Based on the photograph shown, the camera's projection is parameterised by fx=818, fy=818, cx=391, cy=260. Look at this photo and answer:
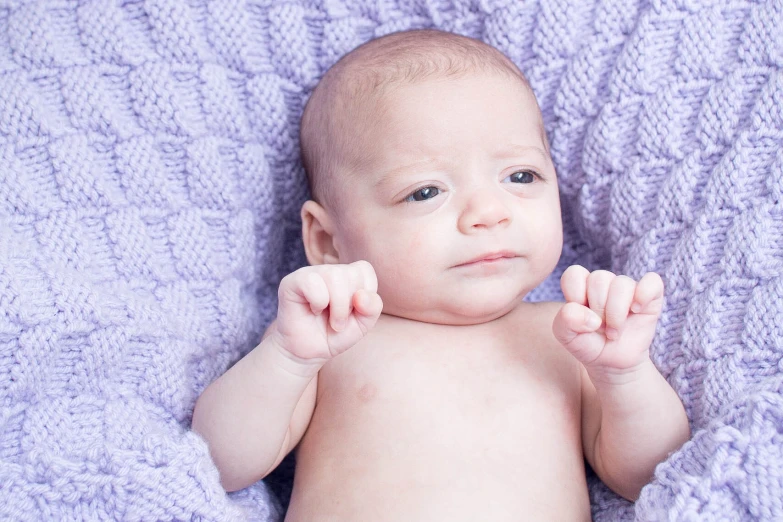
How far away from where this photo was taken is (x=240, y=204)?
1579 millimetres

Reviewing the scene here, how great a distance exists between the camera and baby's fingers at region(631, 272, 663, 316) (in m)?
1.17

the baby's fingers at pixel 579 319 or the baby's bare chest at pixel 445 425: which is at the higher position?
the baby's fingers at pixel 579 319

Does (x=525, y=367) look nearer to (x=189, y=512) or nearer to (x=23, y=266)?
(x=189, y=512)

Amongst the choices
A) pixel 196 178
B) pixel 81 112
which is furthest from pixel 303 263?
pixel 81 112

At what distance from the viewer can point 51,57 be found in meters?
1.44

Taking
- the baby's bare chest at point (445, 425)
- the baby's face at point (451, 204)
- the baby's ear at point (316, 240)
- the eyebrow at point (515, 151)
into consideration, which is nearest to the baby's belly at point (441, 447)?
the baby's bare chest at point (445, 425)

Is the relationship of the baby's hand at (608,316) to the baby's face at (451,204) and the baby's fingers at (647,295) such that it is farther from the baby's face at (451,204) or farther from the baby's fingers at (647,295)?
the baby's face at (451,204)

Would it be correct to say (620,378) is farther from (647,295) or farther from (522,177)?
(522,177)

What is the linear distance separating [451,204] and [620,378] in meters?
0.40

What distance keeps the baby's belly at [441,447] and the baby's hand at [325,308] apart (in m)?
0.19

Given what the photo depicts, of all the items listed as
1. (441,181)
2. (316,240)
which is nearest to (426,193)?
(441,181)

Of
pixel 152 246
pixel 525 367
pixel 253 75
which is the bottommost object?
pixel 525 367

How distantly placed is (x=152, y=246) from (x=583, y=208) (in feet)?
2.74

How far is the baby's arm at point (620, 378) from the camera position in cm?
118
